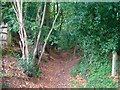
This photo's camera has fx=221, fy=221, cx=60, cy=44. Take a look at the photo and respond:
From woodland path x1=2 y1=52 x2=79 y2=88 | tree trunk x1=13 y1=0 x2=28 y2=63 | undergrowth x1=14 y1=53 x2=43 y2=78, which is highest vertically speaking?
tree trunk x1=13 y1=0 x2=28 y2=63

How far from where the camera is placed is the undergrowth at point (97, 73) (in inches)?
220

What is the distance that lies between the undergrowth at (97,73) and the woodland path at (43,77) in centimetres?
51

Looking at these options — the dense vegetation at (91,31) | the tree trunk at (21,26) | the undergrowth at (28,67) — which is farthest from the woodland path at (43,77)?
the tree trunk at (21,26)

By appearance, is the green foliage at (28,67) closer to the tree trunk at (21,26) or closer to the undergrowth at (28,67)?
the undergrowth at (28,67)

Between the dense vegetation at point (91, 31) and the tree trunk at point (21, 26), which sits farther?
the tree trunk at point (21, 26)

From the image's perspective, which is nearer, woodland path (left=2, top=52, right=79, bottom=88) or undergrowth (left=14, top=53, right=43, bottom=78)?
woodland path (left=2, top=52, right=79, bottom=88)

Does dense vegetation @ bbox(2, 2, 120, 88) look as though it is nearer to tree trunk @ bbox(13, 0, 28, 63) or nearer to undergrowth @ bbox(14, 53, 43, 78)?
undergrowth @ bbox(14, 53, 43, 78)

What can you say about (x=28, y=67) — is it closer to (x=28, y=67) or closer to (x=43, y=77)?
(x=28, y=67)

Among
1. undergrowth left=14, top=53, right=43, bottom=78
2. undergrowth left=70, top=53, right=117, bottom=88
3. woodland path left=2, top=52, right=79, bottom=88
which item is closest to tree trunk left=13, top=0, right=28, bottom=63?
undergrowth left=14, top=53, right=43, bottom=78

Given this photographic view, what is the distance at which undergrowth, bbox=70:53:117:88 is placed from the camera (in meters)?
5.58

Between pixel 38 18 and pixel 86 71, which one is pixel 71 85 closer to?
pixel 86 71

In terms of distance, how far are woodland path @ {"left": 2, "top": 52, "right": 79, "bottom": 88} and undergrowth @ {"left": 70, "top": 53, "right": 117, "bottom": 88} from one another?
0.51 metres

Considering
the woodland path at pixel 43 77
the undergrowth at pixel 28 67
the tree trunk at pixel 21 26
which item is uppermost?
the tree trunk at pixel 21 26

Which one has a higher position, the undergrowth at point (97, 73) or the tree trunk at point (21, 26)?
the tree trunk at point (21, 26)
